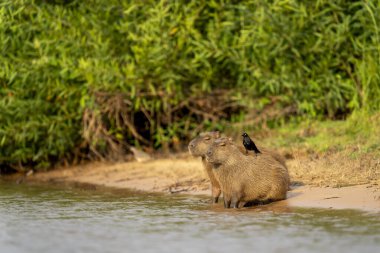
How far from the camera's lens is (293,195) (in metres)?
7.59

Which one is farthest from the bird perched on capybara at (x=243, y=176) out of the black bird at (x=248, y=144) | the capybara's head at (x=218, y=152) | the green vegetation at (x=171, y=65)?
the green vegetation at (x=171, y=65)

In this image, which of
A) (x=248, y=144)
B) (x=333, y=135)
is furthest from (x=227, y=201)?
(x=333, y=135)

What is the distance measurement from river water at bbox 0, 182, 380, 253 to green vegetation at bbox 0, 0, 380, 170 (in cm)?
290

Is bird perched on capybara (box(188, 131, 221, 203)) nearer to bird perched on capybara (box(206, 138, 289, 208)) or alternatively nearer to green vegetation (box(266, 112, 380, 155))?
bird perched on capybara (box(206, 138, 289, 208))

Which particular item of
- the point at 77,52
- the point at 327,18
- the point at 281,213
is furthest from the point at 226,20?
the point at 281,213

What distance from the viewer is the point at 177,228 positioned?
6.33 m

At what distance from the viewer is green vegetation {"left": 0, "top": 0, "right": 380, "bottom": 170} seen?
10430mm

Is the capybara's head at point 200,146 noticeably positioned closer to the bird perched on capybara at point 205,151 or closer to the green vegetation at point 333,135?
the bird perched on capybara at point 205,151

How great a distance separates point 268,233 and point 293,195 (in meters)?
1.74

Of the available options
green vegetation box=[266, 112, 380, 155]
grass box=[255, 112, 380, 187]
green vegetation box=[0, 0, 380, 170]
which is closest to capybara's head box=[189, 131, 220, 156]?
grass box=[255, 112, 380, 187]

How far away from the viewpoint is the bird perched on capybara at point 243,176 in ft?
24.2

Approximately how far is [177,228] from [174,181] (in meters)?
3.02

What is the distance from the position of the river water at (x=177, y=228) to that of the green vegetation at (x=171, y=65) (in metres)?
2.90

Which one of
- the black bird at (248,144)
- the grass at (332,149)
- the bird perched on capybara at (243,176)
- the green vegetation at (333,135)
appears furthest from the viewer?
the green vegetation at (333,135)
